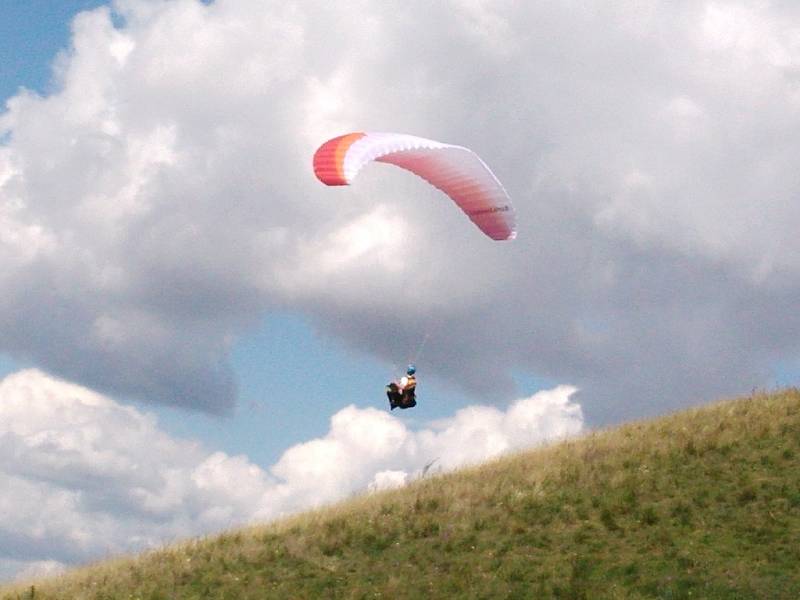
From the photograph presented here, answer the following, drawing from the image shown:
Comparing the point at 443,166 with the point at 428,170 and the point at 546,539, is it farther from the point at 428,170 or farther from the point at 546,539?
the point at 546,539

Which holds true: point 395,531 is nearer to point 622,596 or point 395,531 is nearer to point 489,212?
point 622,596

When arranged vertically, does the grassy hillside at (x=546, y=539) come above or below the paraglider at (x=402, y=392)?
below

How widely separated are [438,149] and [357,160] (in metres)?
3.60

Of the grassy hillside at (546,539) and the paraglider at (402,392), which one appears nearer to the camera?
the grassy hillside at (546,539)

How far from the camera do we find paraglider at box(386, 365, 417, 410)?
1016 inches

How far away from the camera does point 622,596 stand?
1892 cm

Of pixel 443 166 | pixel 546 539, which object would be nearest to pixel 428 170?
pixel 443 166

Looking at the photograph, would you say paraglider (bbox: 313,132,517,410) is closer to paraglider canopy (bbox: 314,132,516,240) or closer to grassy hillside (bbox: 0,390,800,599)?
paraglider canopy (bbox: 314,132,516,240)

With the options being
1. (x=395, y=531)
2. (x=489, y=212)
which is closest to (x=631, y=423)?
(x=489, y=212)

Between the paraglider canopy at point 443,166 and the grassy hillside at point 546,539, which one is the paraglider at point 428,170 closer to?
the paraglider canopy at point 443,166

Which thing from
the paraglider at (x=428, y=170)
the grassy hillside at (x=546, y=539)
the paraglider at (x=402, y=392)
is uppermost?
the paraglider at (x=428, y=170)

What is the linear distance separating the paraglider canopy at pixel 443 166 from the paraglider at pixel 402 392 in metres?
4.48

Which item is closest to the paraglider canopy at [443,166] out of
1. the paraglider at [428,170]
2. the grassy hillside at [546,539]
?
the paraglider at [428,170]

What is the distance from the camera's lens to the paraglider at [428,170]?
74.6ft
